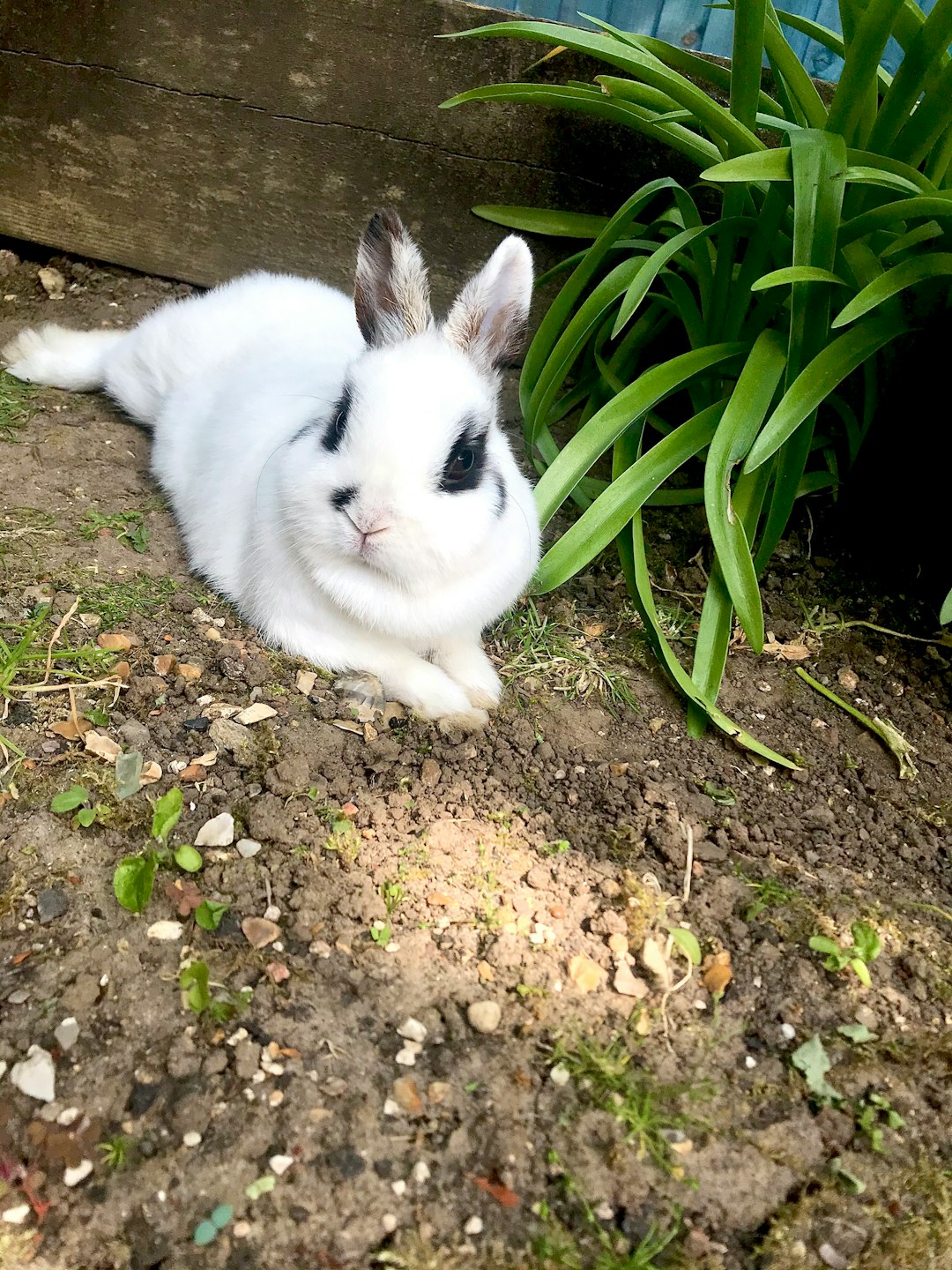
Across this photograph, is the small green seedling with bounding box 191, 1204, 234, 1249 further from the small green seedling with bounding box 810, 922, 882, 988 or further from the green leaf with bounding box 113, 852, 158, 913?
the small green seedling with bounding box 810, 922, 882, 988

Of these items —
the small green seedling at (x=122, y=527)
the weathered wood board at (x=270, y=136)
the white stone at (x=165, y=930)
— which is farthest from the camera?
A: the weathered wood board at (x=270, y=136)

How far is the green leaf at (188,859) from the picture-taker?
6.26 ft

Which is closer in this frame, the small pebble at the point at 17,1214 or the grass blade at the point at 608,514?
the small pebble at the point at 17,1214

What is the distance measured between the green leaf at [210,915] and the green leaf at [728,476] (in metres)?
1.50

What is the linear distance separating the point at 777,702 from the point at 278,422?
1.61 meters

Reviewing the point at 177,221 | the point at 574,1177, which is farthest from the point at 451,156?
the point at 574,1177

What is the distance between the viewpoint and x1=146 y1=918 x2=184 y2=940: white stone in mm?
1804

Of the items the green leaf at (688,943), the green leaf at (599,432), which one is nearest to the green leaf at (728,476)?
the green leaf at (599,432)

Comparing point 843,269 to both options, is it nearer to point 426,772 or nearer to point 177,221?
point 426,772

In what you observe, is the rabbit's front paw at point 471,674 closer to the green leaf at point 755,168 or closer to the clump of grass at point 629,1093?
the clump of grass at point 629,1093

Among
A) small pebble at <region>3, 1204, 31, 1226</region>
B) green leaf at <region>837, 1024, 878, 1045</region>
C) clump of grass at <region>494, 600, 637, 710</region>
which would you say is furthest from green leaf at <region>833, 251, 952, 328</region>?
small pebble at <region>3, 1204, 31, 1226</region>

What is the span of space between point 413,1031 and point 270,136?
3.32 metres

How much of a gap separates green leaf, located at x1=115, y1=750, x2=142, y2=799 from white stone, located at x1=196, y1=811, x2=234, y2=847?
186 mm

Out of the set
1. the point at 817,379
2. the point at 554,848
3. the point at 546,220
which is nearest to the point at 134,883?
the point at 554,848
